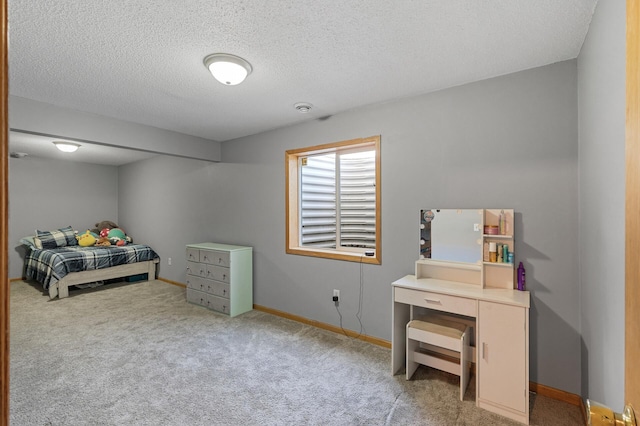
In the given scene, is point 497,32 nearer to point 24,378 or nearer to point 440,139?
point 440,139

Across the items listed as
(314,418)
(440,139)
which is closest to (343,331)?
(314,418)

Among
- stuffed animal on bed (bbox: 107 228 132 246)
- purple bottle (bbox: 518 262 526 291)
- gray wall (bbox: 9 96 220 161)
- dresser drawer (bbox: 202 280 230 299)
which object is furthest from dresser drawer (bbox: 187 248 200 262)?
purple bottle (bbox: 518 262 526 291)

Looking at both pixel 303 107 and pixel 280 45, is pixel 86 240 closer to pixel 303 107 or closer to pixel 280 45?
pixel 303 107

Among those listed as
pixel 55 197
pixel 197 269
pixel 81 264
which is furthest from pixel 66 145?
pixel 197 269

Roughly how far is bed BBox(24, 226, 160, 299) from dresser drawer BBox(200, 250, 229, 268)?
7.29 feet

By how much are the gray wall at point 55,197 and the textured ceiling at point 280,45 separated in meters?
4.32

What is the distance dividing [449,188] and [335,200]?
1350mm

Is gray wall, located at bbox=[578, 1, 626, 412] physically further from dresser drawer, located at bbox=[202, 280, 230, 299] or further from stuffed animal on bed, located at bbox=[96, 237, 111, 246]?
stuffed animal on bed, located at bbox=[96, 237, 111, 246]

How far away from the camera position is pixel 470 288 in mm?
2270

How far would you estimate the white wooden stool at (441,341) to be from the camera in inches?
83.6

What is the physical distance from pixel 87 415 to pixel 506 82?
152 inches

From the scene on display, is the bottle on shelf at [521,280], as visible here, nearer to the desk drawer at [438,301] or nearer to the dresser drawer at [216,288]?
the desk drawer at [438,301]

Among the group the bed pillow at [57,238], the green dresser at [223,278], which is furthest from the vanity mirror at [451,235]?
the bed pillow at [57,238]

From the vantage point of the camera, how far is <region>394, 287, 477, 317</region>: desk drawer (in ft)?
6.91
